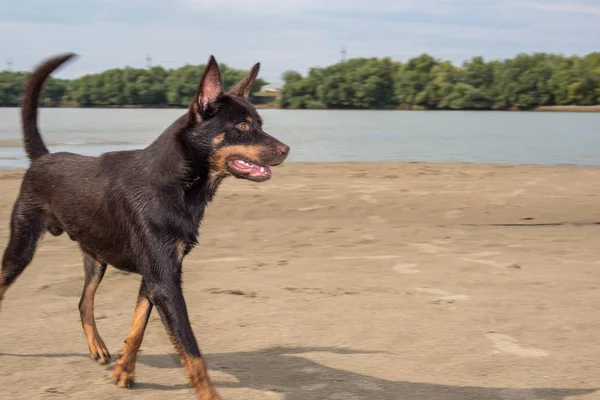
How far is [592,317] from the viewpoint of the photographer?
6809 millimetres

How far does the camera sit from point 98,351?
5.69m

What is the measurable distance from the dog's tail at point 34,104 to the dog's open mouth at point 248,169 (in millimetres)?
1786

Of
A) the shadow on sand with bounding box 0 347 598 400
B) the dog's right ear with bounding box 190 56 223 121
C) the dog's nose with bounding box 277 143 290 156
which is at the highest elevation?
the dog's right ear with bounding box 190 56 223 121

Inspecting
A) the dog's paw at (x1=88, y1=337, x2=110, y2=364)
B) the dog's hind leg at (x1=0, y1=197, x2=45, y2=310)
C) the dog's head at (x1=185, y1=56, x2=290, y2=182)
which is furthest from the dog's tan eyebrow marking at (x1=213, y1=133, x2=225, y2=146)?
the dog's paw at (x1=88, y1=337, x2=110, y2=364)

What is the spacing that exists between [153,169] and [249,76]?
99cm

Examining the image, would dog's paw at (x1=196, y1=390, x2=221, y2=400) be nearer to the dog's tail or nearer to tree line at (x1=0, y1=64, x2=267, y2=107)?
the dog's tail

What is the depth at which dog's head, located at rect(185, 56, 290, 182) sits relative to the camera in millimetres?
4688

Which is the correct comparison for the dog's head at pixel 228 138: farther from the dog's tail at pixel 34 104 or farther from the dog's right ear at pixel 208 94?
the dog's tail at pixel 34 104

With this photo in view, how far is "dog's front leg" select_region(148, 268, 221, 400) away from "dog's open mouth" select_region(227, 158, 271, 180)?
72 cm

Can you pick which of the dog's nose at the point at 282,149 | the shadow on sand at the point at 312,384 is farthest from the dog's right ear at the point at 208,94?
the shadow on sand at the point at 312,384

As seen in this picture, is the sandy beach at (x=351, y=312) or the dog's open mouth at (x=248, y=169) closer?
the dog's open mouth at (x=248, y=169)

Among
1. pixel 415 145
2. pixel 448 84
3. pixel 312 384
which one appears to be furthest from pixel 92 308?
pixel 448 84

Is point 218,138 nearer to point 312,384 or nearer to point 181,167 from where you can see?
point 181,167

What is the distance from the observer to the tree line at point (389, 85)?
7994 cm
